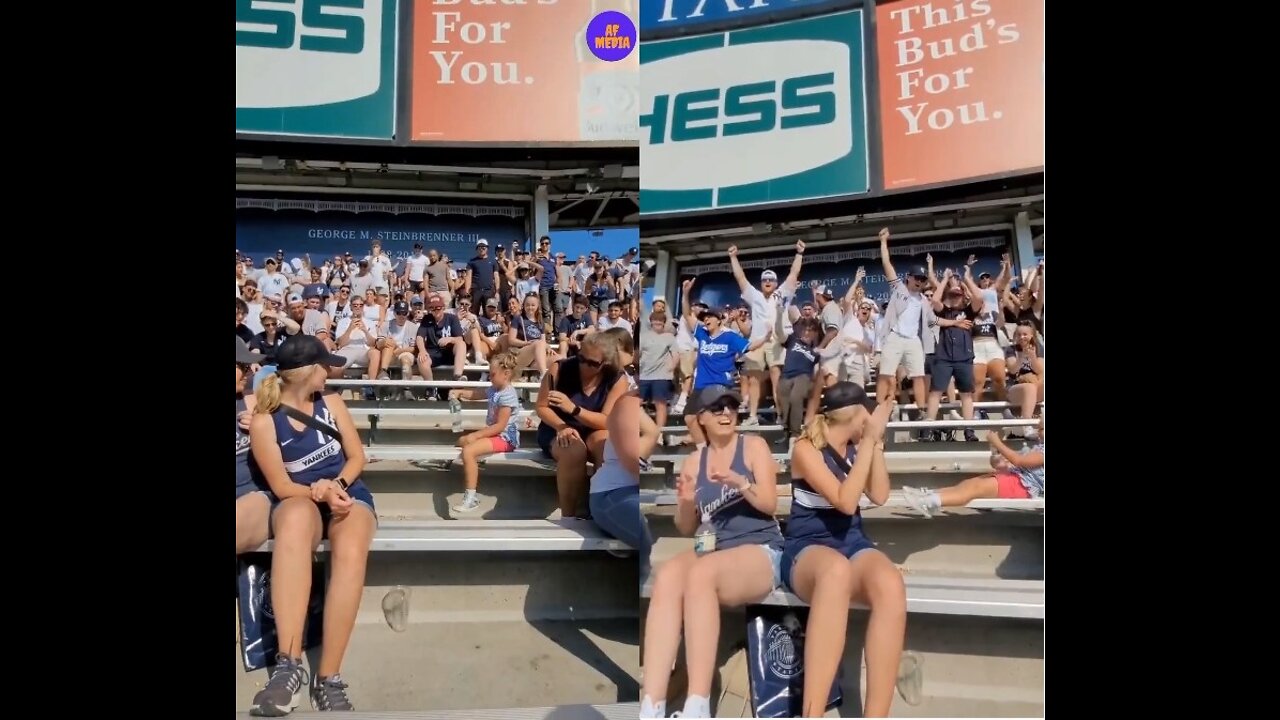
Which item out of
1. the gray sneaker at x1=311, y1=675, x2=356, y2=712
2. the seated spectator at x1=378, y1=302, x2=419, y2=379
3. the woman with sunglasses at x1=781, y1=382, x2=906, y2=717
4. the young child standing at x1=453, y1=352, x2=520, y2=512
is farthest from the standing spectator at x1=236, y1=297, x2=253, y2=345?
the woman with sunglasses at x1=781, y1=382, x2=906, y2=717

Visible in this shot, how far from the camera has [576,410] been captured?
2805mm

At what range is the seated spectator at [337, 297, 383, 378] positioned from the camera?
8.95 ft

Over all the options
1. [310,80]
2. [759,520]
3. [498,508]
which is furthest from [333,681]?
[310,80]

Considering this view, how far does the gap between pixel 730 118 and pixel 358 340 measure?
137cm

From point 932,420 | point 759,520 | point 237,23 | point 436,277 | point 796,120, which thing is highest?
point 237,23

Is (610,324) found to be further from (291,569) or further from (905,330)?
(291,569)

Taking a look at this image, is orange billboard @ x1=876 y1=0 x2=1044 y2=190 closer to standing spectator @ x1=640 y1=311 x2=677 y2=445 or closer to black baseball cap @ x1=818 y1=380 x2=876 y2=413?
black baseball cap @ x1=818 y1=380 x2=876 y2=413

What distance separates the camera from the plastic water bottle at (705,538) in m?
2.66

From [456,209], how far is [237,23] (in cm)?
87

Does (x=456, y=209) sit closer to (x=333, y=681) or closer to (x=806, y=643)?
(x=333, y=681)

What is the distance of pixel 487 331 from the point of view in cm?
280

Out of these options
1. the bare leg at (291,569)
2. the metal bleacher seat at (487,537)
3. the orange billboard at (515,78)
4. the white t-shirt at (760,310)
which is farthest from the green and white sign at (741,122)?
the bare leg at (291,569)

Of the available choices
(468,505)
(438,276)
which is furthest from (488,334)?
(468,505)

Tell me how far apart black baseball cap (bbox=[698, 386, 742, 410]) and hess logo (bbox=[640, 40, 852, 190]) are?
2.10ft
